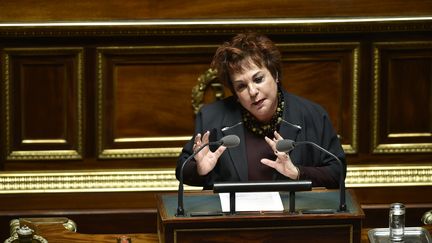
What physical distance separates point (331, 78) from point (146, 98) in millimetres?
1014

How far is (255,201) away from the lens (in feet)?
14.5

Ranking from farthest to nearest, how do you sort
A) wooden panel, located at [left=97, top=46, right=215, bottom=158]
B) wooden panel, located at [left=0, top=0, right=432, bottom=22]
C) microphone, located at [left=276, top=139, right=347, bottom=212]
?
1. wooden panel, located at [left=97, top=46, right=215, bottom=158]
2. wooden panel, located at [left=0, top=0, right=432, bottom=22]
3. microphone, located at [left=276, top=139, right=347, bottom=212]

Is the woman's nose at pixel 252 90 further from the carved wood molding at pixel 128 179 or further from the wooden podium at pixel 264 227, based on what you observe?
the carved wood molding at pixel 128 179

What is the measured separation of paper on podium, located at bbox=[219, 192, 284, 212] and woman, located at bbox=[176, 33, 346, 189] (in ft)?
0.91

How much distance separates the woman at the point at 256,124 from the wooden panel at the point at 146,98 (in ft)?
4.40

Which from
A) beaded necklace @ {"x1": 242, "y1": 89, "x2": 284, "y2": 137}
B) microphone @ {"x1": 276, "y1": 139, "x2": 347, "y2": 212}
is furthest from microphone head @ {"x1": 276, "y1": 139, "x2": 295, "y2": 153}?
beaded necklace @ {"x1": 242, "y1": 89, "x2": 284, "y2": 137}

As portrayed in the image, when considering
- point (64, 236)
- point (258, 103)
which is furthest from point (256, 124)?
point (64, 236)

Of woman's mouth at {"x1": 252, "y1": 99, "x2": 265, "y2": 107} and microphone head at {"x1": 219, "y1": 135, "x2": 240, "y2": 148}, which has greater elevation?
woman's mouth at {"x1": 252, "y1": 99, "x2": 265, "y2": 107}

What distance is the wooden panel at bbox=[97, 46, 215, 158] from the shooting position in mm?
6324

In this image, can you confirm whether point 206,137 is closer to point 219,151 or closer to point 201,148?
point 219,151

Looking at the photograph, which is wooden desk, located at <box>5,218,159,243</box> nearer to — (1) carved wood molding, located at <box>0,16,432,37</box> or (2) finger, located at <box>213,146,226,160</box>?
(2) finger, located at <box>213,146,226,160</box>

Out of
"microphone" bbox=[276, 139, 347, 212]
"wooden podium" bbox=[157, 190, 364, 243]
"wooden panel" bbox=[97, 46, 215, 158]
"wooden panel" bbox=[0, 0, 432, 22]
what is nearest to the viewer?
"wooden podium" bbox=[157, 190, 364, 243]

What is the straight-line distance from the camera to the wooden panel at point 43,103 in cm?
628

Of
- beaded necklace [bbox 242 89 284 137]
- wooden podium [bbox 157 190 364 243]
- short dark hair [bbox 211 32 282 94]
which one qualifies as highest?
A: short dark hair [bbox 211 32 282 94]
